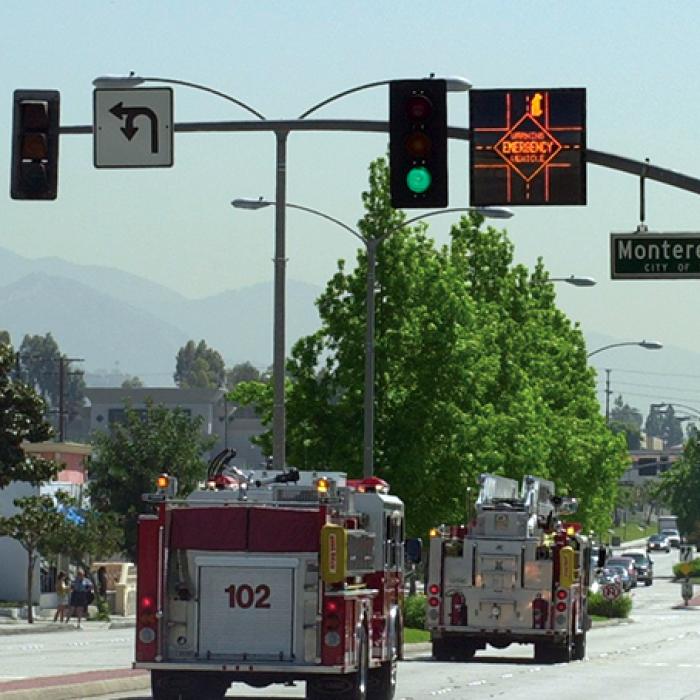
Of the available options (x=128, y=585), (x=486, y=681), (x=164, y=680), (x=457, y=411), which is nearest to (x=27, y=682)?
(x=164, y=680)

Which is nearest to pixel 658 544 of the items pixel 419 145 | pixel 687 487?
pixel 687 487

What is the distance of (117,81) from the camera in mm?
27234

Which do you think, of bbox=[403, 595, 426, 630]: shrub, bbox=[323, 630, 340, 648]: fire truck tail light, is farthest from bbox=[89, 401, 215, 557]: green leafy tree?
bbox=[323, 630, 340, 648]: fire truck tail light

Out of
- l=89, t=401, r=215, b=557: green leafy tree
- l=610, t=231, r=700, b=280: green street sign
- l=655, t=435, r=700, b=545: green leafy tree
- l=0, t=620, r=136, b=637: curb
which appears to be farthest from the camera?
l=655, t=435, r=700, b=545: green leafy tree

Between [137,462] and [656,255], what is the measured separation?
61.1m

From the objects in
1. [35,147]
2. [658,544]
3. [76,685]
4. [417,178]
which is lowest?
[658,544]

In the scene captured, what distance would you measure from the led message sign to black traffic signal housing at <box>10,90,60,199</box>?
4674mm

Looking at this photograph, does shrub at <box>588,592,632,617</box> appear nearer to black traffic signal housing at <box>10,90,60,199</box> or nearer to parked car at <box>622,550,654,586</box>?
parked car at <box>622,550,654,586</box>

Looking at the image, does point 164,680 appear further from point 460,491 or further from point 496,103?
point 460,491

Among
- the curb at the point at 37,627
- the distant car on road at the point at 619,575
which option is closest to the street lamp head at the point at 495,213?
the curb at the point at 37,627

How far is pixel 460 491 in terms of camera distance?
177ft

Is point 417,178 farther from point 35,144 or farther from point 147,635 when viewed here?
point 147,635

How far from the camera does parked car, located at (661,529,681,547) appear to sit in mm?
184087

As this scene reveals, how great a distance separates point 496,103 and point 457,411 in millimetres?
29572
